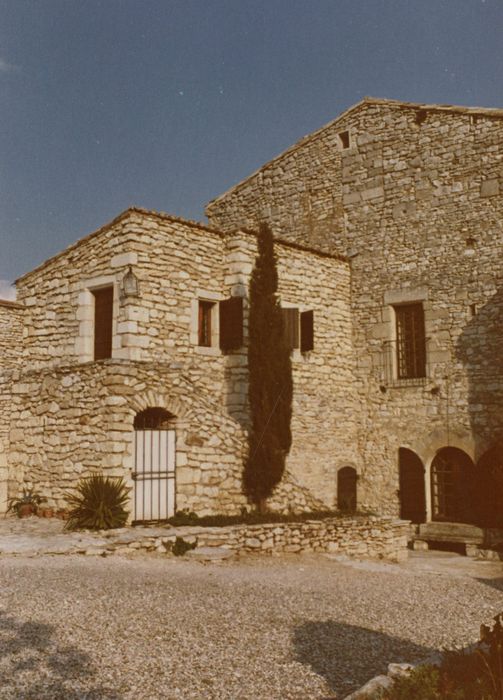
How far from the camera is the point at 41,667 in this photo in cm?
466

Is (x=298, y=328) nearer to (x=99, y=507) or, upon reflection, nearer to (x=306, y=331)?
(x=306, y=331)

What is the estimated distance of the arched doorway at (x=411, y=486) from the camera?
14.3 metres

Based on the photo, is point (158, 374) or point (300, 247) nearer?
point (158, 374)

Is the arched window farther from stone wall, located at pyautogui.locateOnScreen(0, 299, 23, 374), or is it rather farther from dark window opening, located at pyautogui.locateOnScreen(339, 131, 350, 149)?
dark window opening, located at pyautogui.locateOnScreen(339, 131, 350, 149)

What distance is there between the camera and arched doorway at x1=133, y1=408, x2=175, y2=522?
11252 millimetres

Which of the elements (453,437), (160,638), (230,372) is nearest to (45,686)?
(160,638)

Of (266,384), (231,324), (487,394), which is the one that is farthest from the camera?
(487,394)

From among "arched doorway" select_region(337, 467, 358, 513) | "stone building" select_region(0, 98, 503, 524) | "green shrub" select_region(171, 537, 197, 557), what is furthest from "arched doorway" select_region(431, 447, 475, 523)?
"green shrub" select_region(171, 537, 197, 557)

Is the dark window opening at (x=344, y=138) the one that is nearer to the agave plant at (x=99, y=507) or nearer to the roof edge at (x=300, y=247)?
the roof edge at (x=300, y=247)

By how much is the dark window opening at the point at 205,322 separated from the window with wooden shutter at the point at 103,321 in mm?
1806

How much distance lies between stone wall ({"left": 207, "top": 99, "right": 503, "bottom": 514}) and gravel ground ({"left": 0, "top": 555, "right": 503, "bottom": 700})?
5.63 m

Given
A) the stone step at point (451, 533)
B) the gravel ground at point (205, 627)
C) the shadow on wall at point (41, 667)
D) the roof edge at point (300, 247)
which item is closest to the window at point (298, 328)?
the roof edge at point (300, 247)

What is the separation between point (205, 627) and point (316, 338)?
32.1ft

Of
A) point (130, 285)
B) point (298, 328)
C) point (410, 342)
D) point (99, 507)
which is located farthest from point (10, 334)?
point (410, 342)
